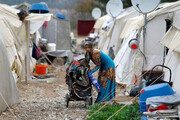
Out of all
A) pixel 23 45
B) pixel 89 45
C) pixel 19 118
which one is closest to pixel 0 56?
pixel 19 118

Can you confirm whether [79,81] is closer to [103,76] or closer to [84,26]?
[103,76]

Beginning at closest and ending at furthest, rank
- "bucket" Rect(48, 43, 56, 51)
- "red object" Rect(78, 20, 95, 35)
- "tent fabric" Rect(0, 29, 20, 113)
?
1. "tent fabric" Rect(0, 29, 20, 113)
2. "bucket" Rect(48, 43, 56, 51)
3. "red object" Rect(78, 20, 95, 35)

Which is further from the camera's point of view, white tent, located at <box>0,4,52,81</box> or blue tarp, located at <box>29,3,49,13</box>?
blue tarp, located at <box>29,3,49,13</box>

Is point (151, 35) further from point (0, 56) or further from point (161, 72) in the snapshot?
point (0, 56)

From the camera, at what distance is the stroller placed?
232 inches

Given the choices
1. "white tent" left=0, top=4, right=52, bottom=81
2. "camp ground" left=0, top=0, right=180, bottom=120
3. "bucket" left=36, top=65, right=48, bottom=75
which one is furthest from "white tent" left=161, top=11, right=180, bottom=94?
"bucket" left=36, top=65, right=48, bottom=75

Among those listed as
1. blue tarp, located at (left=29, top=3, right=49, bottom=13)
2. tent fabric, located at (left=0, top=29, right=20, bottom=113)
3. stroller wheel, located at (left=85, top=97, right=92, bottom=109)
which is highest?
blue tarp, located at (left=29, top=3, right=49, bottom=13)

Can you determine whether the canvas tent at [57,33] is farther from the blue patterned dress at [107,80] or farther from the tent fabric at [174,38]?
the tent fabric at [174,38]

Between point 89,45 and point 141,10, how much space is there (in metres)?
2.10

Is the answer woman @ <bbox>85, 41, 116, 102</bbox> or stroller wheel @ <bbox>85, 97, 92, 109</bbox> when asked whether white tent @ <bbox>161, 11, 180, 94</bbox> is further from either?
stroller wheel @ <bbox>85, 97, 92, 109</bbox>

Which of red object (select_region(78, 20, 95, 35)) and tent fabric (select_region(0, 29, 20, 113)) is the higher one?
red object (select_region(78, 20, 95, 35))

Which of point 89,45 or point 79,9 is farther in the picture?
point 79,9

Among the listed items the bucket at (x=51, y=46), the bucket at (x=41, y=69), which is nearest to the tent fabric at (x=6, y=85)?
the bucket at (x=41, y=69)

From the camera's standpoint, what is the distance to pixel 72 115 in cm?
558
